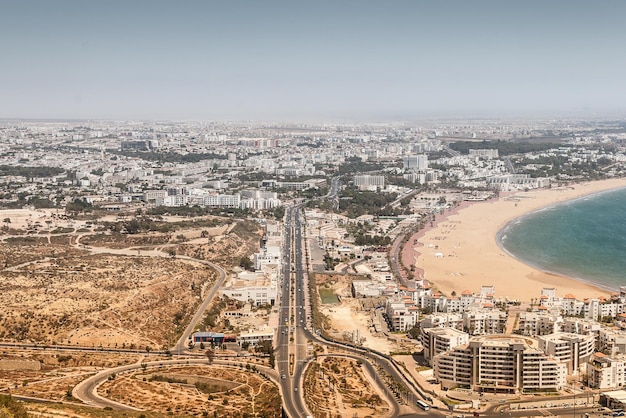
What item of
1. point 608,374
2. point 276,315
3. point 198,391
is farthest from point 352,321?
point 608,374

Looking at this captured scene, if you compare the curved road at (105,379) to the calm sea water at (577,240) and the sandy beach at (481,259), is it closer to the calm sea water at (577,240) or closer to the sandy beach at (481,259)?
the sandy beach at (481,259)

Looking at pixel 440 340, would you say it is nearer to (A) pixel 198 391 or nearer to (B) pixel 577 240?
(A) pixel 198 391

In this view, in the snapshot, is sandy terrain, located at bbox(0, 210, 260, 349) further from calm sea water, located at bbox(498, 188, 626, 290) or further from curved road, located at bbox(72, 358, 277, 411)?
calm sea water, located at bbox(498, 188, 626, 290)

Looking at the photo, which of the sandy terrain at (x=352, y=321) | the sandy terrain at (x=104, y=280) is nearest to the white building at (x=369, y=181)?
the sandy terrain at (x=104, y=280)

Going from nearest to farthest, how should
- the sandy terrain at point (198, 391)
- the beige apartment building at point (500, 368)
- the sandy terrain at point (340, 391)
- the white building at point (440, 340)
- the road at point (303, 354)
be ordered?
the sandy terrain at point (198, 391)
the sandy terrain at point (340, 391)
the road at point (303, 354)
the beige apartment building at point (500, 368)
the white building at point (440, 340)

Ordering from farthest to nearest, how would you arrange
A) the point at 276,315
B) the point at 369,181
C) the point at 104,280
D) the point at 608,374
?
the point at 369,181
the point at 104,280
the point at 276,315
the point at 608,374

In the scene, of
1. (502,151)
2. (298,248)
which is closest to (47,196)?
(298,248)
